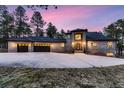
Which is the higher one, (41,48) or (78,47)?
(78,47)

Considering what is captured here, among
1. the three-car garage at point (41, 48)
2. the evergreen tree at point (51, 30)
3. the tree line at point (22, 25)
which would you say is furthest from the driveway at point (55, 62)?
the evergreen tree at point (51, 30)

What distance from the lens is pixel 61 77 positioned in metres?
9.27

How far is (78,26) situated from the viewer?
2798 cm

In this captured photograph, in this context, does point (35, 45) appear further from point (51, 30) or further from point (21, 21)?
point (21, 21)

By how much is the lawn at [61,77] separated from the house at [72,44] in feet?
44.5

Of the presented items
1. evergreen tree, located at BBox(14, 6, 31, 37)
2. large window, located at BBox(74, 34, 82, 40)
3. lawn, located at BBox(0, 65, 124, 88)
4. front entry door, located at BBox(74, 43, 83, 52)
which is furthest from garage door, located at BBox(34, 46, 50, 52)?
lawn, located at BBox(0, 65, 124, 88)

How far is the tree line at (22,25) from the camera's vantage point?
35.0 metres

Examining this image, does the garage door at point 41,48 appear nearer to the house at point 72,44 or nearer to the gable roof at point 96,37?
the house at point 72,44

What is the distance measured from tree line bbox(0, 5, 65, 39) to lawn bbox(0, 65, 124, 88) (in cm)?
2605

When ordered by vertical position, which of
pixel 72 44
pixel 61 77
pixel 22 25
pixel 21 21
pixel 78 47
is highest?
pixel 21 21

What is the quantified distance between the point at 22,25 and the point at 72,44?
1882 centimetres

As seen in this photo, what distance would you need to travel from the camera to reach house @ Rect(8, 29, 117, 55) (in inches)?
962

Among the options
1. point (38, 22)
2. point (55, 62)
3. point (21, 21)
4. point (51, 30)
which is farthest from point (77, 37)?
point (21, 21)

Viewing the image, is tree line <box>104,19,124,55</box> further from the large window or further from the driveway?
the driveway
